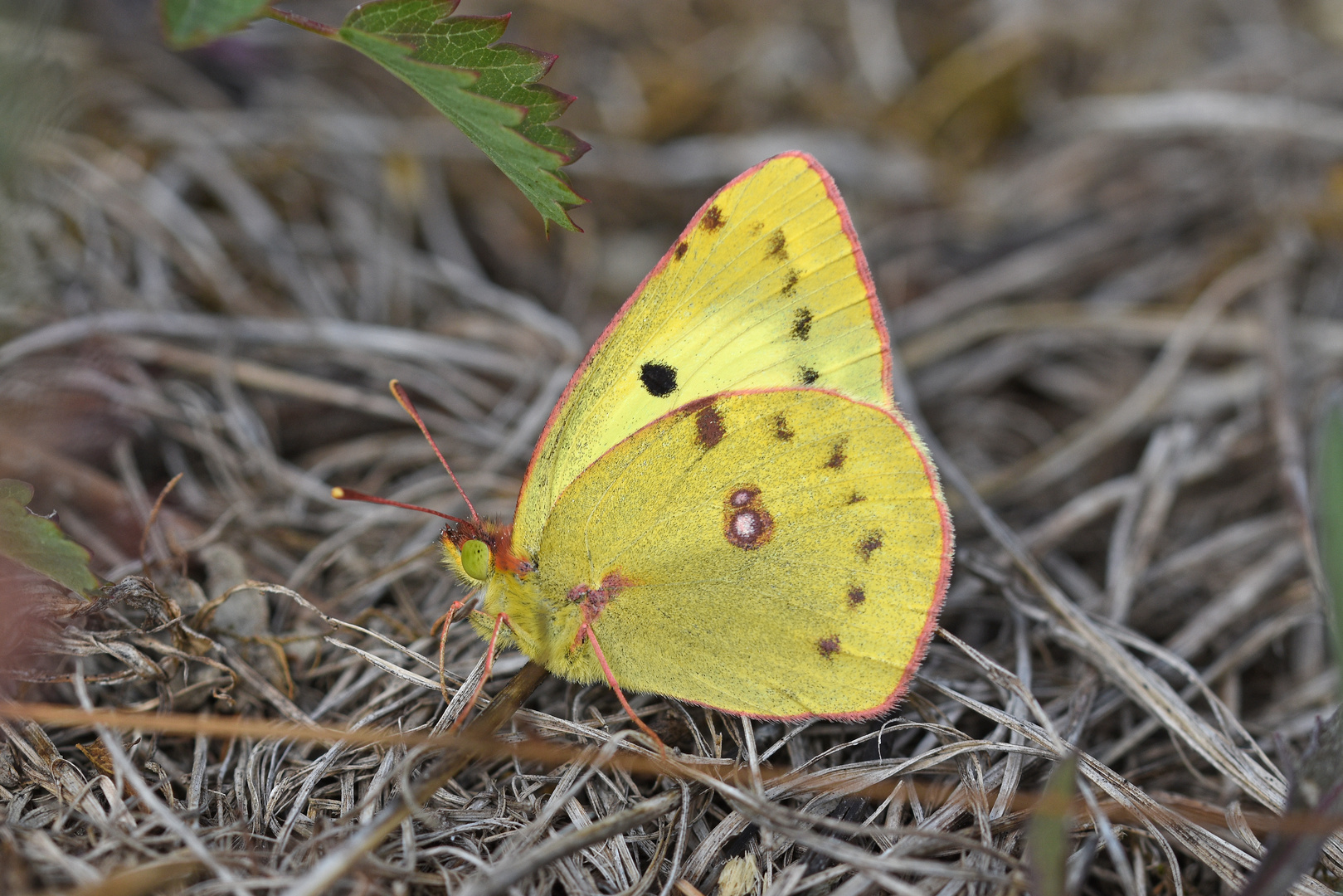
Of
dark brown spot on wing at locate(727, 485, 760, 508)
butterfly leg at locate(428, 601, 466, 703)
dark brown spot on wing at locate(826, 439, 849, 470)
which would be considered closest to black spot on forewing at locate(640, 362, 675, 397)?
dark brown spot on wing at locate(727, 485, 760, 508)

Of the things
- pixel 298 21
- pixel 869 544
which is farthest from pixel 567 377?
pixel 298 21

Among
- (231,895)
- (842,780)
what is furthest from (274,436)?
(842,780)

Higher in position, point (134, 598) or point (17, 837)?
point (134, 598)

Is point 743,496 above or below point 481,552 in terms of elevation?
above

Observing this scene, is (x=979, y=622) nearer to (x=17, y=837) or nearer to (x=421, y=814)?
(x=421, y=814)

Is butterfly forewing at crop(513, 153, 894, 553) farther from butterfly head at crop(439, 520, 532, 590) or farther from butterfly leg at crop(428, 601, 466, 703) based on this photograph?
butterfly leg at crop(428, 601, 466, 703)

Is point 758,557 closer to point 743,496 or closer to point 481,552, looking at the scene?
point 743,496
